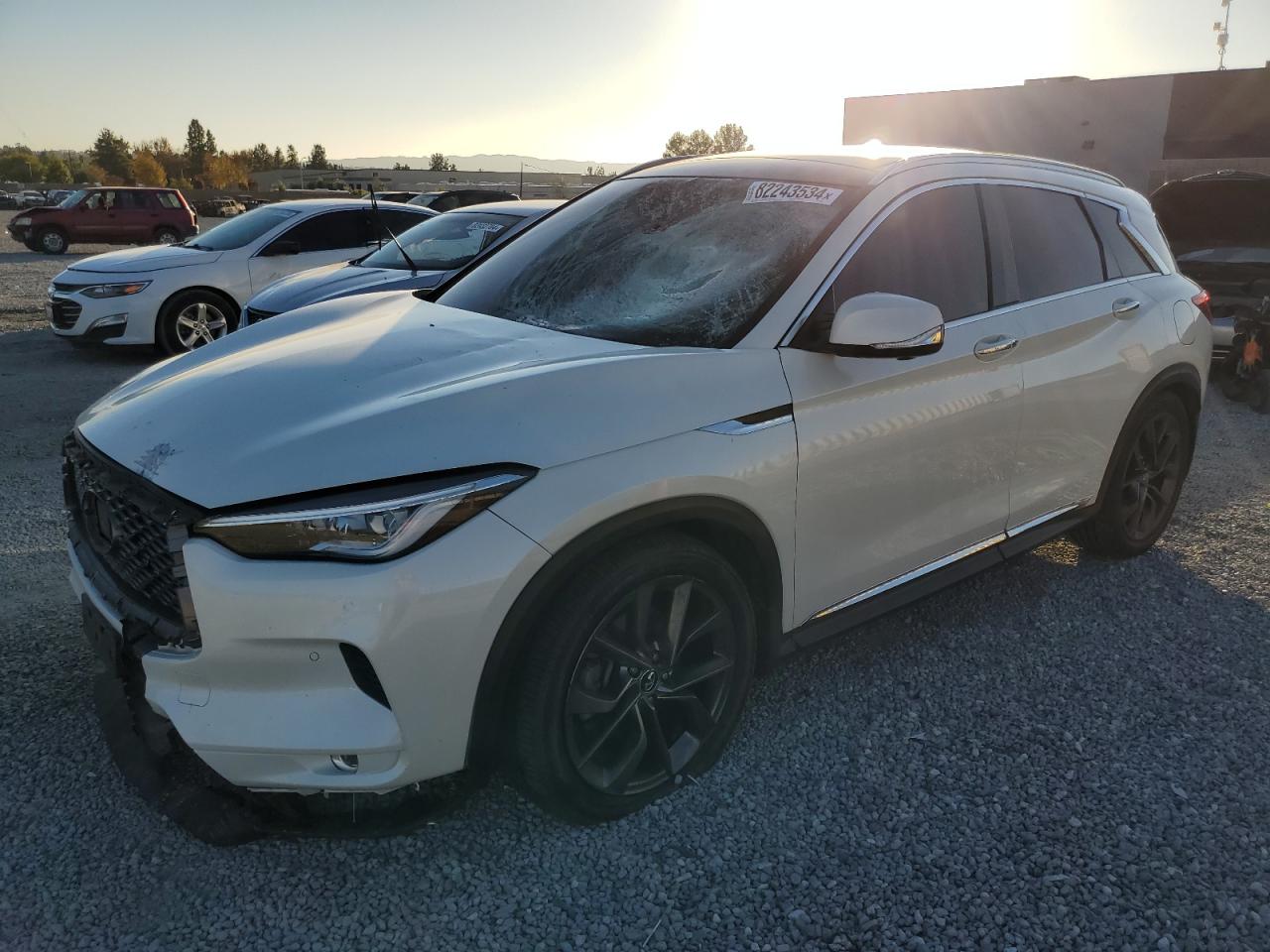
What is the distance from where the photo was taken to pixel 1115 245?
4.22 meters

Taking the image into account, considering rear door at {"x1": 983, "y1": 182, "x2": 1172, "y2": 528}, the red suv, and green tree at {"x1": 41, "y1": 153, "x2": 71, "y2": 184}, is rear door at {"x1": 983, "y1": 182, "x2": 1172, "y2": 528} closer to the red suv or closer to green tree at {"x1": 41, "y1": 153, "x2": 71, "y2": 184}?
the red suv

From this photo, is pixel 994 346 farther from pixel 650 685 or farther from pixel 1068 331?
pixel 650 685

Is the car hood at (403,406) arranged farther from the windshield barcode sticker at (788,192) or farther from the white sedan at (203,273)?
the white sedan at (203,273)

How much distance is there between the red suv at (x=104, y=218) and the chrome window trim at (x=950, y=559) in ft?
84.2

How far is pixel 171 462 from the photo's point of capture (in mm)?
2340

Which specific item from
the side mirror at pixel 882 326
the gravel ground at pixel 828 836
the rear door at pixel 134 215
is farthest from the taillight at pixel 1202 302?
the rear door at pixel 134 215

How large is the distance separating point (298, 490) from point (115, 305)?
857 cm

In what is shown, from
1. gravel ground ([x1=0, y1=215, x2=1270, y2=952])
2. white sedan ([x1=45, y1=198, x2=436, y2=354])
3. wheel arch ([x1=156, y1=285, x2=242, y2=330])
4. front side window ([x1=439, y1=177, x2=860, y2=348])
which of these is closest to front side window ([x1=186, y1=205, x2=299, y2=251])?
white sedan ([x1=45, y1=198, x2=436, y2=354])

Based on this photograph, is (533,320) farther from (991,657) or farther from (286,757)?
(991,657)

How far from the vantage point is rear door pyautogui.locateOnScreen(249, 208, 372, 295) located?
9.81m

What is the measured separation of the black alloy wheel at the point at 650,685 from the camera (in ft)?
8.31

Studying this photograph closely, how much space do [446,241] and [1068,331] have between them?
5.65m

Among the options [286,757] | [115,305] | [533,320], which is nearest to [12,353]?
[115,305]

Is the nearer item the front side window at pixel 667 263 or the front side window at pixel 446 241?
the front side window at pixel 667 263
